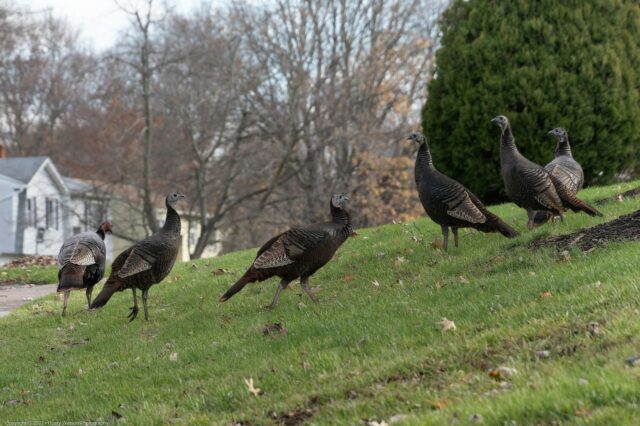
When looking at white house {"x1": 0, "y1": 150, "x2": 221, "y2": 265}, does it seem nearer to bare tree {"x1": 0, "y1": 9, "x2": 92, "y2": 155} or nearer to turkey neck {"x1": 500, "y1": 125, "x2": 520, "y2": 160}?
bare tree {"x1": 0, "y1": 9, "x2": 92, "y2": 155}

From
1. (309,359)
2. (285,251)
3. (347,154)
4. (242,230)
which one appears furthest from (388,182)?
(309,359)

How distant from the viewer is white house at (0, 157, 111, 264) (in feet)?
145

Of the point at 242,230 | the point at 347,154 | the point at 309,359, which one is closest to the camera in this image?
the point at 309,359

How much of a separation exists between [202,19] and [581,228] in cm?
3238

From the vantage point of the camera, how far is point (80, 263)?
1153cm

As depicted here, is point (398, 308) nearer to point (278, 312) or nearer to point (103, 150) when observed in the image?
point (278, 312)

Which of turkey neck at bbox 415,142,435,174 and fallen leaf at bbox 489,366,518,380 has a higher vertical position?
turkey neck at bbox 415,142,435,174

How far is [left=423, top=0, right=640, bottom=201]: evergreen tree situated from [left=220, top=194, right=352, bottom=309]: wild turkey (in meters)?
6.96

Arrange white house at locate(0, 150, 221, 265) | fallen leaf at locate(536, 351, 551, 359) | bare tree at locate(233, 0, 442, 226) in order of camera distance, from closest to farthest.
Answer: fallen leaf at locate(536, 351, 551, 359) → bare tree at locate(233, 0, 442, 226) → white house at locate(0, 150, 221, 265)

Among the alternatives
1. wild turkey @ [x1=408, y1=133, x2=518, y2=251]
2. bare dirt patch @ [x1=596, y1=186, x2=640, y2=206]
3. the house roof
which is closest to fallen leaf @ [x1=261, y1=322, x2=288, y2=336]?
wild turkey @ [x1=408, y1=133, x2=518, y2=251]

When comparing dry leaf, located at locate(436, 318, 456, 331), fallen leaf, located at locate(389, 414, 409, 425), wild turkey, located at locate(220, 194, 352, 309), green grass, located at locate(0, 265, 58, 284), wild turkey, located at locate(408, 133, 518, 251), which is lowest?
green grass, located at locate(0, 265, 58, 284)

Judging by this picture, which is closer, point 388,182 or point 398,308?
point 398,308

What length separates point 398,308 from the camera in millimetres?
8047

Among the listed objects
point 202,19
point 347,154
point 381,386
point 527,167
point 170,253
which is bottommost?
point 381,386
